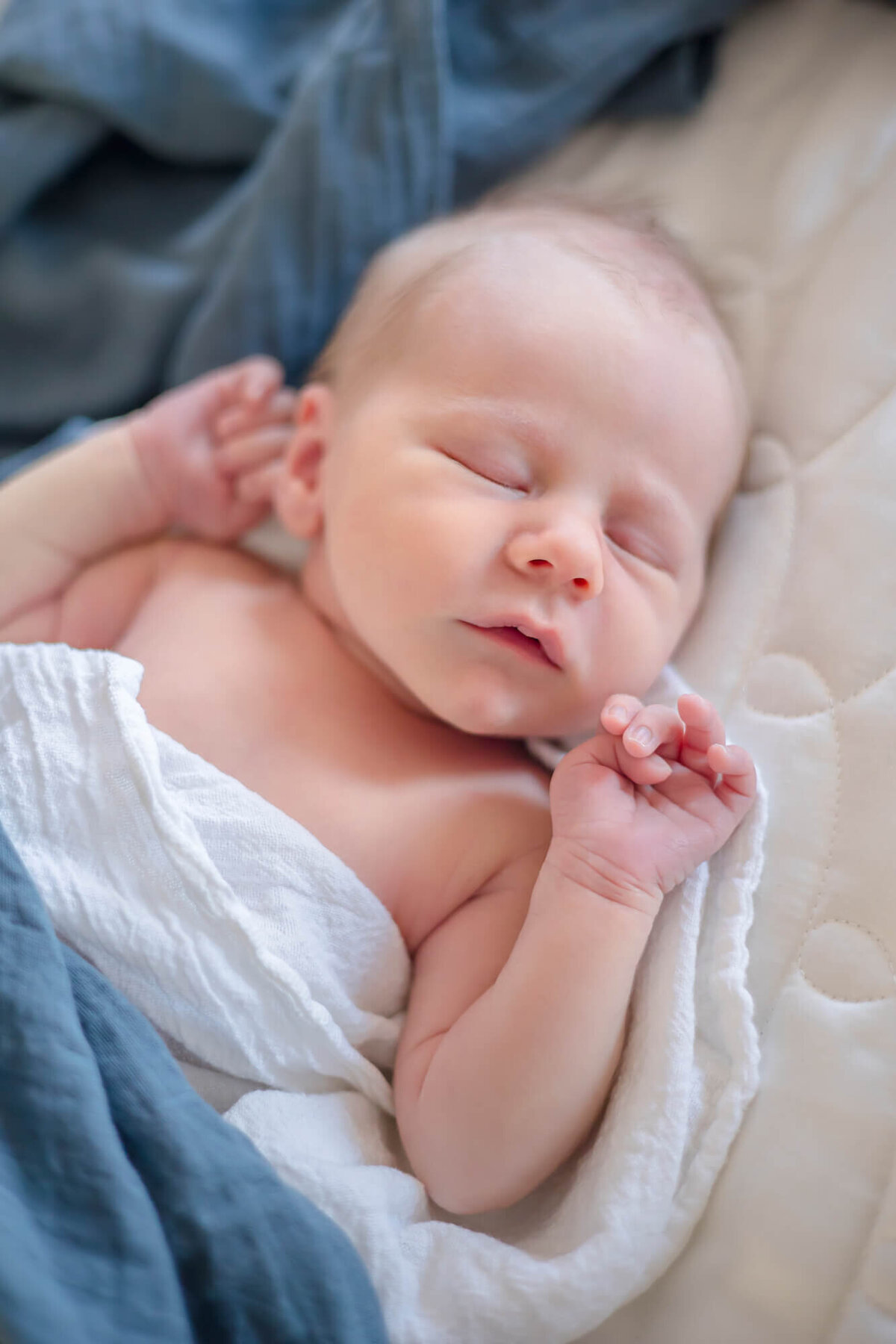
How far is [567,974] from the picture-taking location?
759 mm

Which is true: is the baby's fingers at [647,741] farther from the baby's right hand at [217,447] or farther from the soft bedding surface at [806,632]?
the baby's right hand at [217,447]

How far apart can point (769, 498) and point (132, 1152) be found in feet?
2.49

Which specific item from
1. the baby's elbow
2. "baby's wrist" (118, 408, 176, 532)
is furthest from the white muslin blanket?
"baby's wrist" (118, 408, 176, 532)

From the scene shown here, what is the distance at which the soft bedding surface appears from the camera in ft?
2.37

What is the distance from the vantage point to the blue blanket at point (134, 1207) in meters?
0.63

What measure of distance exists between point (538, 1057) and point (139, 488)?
2.31 feet

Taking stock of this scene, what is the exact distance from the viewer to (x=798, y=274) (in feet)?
3.63

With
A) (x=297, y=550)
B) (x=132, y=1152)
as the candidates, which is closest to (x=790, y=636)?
(x=297, y=550)

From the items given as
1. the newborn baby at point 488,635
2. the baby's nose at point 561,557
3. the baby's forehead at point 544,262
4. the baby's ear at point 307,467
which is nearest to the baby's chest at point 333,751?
the newborn baby at point 488,635

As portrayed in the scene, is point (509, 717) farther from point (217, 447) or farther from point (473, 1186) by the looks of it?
point (217, 447)

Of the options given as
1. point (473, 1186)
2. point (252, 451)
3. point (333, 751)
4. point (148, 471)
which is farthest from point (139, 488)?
point (473, 1186)

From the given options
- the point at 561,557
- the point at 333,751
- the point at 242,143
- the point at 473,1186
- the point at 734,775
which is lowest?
the point at 473,1186

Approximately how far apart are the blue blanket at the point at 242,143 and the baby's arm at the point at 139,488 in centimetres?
12

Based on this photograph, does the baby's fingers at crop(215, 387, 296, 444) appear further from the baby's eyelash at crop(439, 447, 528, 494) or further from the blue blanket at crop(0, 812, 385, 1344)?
the blue blanket at crop(0, 812, 385, 1344)
